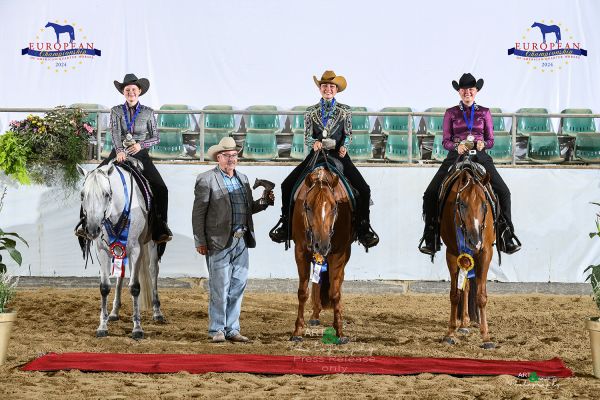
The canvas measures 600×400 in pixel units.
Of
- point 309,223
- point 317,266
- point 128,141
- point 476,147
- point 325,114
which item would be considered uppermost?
point 325,114

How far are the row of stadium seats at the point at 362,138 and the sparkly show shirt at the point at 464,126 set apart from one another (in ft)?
14.8

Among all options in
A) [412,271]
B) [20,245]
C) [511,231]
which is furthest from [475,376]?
[20,245]

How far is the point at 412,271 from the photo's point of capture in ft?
41.3

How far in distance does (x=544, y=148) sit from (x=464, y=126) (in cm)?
559

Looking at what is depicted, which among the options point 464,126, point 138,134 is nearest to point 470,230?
point 464,126

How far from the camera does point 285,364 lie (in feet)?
23.2

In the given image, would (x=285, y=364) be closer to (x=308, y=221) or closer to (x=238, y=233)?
(x=308, y=221)

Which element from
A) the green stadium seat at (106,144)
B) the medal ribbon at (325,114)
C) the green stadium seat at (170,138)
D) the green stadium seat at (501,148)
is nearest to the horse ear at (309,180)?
the medal ribbon at (325,114)

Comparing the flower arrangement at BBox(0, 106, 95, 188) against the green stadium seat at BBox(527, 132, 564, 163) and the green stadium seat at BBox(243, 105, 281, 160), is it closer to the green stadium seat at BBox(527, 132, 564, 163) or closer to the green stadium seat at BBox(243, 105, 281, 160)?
the green stadium seat at BBox(243, 105, 281, 160)

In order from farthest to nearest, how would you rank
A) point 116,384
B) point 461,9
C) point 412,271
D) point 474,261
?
point 461,9 < point 412,271 < point 474,261 < point 116,384

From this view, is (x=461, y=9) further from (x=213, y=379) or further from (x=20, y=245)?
(x=213, y=379)

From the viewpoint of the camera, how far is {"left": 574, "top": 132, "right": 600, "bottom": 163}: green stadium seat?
1377 centimetres

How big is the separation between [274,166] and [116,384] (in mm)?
6554

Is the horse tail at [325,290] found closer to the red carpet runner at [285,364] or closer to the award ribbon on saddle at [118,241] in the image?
the red carpet runner at [285,364]
